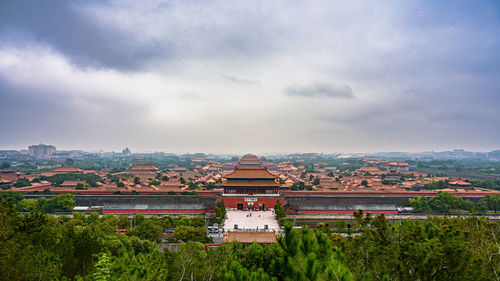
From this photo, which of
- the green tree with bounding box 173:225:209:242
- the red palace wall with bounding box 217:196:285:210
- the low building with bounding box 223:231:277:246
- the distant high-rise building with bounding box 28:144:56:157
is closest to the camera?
the low building with bounding box 223:231:277:246

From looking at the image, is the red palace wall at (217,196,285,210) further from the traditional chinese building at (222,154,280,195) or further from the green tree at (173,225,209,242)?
the green tree at (173,225,209,242)

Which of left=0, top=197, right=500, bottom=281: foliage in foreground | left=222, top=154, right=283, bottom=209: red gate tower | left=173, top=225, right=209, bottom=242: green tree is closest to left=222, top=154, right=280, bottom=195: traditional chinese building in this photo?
left=222, top=154, right=283, bottom=209: red gate tower

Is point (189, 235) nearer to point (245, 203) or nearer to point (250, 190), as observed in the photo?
point (245, 203)

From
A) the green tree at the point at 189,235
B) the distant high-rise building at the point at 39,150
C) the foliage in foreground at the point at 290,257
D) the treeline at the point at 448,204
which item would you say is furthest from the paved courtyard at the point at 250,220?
the distant high-rise building at the point at 39,150

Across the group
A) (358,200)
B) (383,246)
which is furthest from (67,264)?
(358,200)

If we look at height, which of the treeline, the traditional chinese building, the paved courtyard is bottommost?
the paved courtyard

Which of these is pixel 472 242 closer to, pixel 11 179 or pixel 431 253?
pixel 431 253

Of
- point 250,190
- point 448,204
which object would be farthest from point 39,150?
point 448,204
